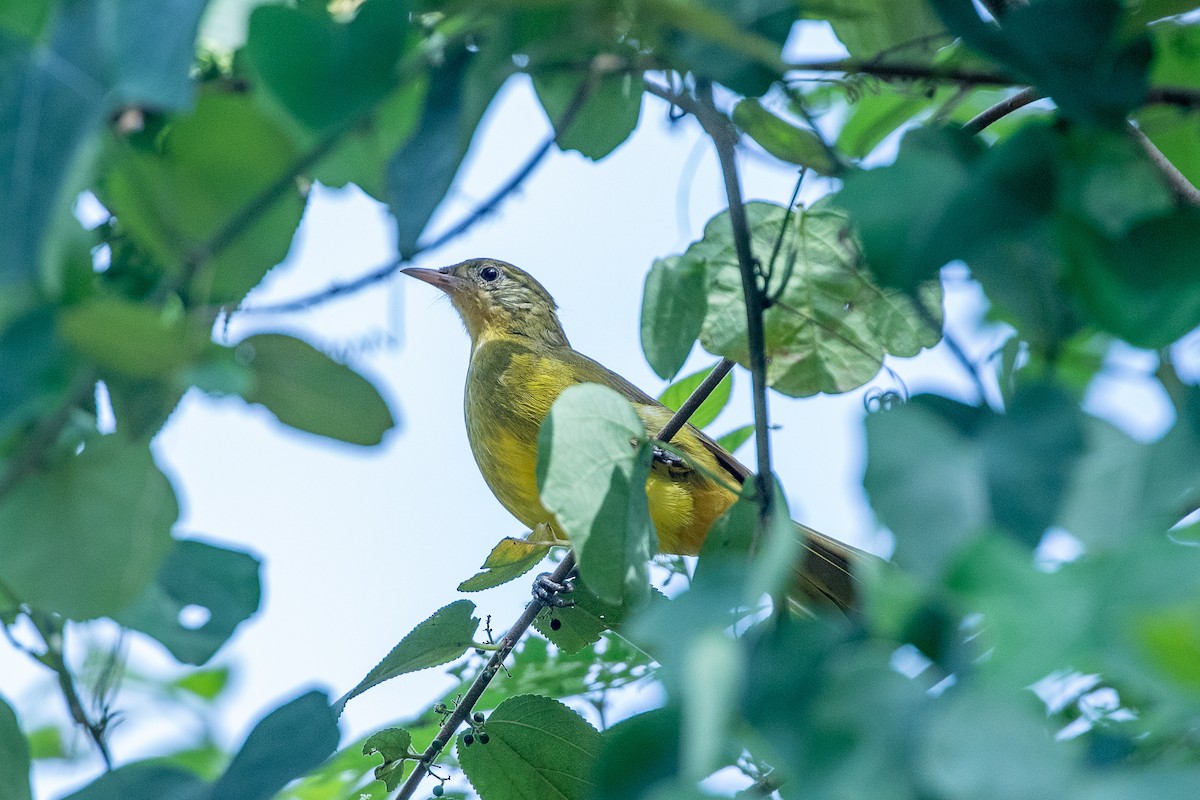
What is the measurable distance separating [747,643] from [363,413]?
1.29ft

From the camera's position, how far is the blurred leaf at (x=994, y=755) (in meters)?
0.70

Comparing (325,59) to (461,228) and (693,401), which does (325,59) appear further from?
(693,401)

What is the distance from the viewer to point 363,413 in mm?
1057

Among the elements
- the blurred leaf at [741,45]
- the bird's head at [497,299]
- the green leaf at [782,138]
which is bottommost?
the blurred leaf at [741,45]

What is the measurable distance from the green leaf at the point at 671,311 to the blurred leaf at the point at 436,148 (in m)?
0.71

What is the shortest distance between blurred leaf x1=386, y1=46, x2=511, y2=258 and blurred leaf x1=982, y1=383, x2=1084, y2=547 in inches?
20.0

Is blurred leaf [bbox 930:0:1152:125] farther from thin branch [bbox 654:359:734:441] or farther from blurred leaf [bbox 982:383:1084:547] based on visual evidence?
thin branch [bbox 654:359:734:441]

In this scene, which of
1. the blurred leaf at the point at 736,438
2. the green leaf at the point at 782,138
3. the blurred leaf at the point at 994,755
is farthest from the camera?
the blurred leaf at the point at 736,438

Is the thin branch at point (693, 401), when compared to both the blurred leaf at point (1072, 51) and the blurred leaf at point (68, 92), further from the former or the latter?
the blurred leaf at point (68, 92)

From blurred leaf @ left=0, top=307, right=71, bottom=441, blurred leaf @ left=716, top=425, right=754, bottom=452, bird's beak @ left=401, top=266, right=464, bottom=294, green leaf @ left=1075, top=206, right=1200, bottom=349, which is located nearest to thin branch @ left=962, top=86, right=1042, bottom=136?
green leaf @ left=1075, top=206, right=1200, bottom=349

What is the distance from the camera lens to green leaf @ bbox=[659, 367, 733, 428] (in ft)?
7.66

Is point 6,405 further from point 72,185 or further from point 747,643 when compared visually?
point 747,643

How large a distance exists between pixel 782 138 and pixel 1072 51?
68 centimetres

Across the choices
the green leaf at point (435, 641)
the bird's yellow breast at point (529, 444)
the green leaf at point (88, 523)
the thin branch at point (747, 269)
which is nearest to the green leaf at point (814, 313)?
the thin branch at point (747, 269)
